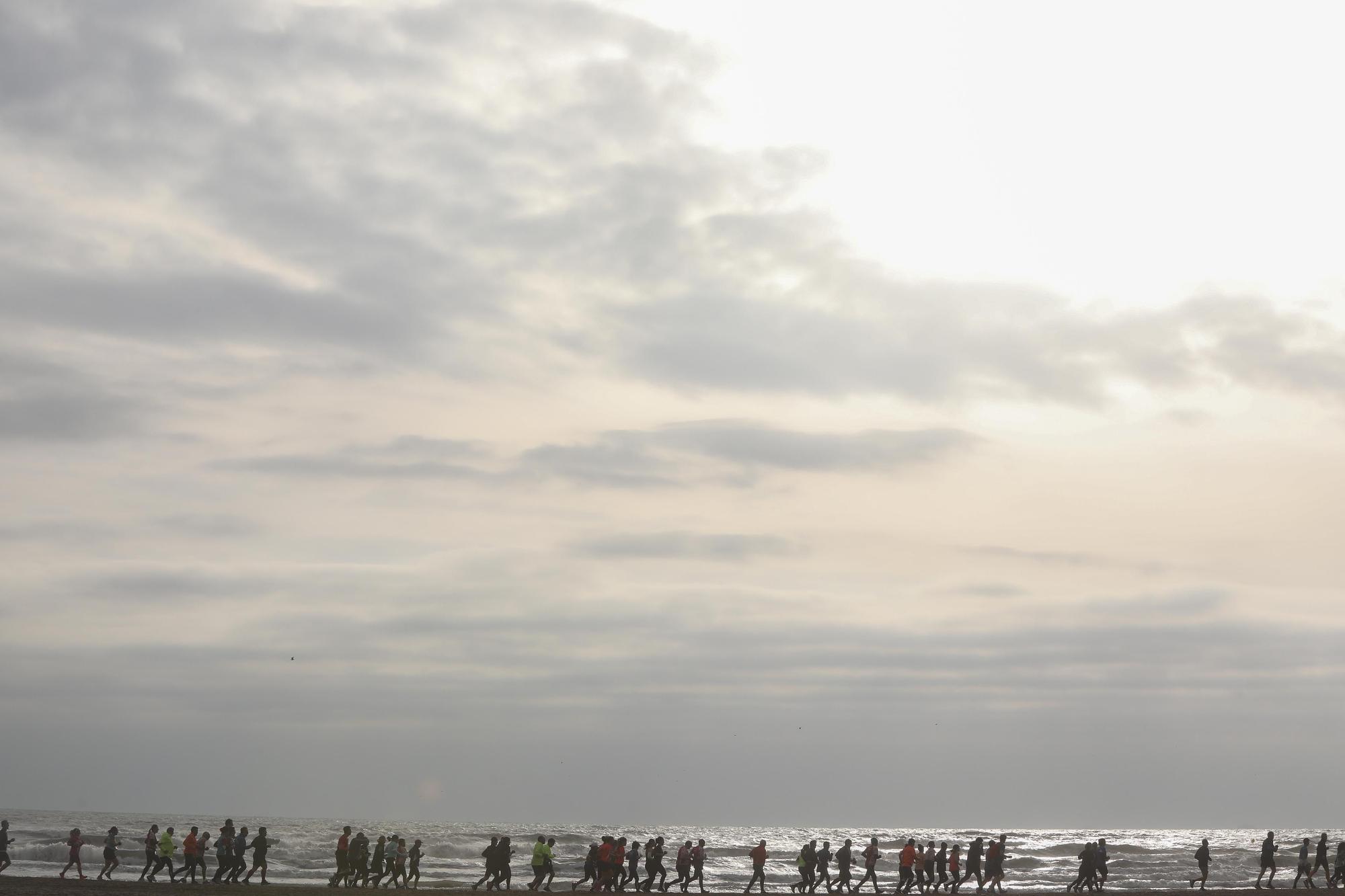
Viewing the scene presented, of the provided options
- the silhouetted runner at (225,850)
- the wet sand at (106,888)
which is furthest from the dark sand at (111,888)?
the silhouetted runner at (225,850)

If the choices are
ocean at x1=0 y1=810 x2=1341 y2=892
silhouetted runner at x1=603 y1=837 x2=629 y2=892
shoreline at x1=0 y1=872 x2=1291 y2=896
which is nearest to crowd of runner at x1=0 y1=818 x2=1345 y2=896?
silhouetted runner at x1=603 y1=837 x2=629 y2=892

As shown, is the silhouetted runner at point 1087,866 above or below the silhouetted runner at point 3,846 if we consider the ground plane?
below

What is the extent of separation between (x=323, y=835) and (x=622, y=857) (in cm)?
5709

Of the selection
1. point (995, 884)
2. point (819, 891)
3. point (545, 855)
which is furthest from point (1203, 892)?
point (545, 855)

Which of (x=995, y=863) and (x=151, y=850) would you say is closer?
(x=151, y=850)

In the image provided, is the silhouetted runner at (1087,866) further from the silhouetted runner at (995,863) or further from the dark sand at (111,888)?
the dark sand at (111,888)

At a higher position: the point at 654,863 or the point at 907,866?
the point at 654,863

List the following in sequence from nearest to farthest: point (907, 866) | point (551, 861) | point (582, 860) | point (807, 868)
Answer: point (551, 861) → point (907, 866) → point (807, 868) → point (582, 860)

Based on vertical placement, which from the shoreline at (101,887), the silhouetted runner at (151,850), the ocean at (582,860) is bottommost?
the ocean at (582,860)

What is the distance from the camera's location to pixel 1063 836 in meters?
113

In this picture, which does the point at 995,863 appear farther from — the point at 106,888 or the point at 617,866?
the point at 106,888

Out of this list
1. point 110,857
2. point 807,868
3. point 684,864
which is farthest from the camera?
point 807,868

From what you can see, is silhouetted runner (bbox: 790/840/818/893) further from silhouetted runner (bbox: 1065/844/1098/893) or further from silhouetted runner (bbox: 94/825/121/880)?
silhouetted runner (bbox: 94/825/121/880)

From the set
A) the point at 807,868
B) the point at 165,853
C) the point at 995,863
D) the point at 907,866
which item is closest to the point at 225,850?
the point at 165,853
